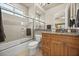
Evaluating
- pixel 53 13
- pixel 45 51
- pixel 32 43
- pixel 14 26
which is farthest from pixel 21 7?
pixel 45 51

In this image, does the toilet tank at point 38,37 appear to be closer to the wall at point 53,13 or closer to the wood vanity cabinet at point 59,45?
the wood vanity cabinet at point 59,45

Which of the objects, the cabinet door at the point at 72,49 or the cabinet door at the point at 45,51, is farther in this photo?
the cabinet door at the point at 45,51

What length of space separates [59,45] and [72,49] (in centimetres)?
26

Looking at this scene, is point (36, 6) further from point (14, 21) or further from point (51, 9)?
point (14, 21)

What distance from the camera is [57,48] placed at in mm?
1844

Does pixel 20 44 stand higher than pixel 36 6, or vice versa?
pixel 36 6

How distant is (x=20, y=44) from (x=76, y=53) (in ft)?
3.63

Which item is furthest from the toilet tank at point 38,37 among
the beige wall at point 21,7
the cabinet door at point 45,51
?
the beige wall at point 21,7

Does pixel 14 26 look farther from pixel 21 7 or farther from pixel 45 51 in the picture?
pixel 45 51

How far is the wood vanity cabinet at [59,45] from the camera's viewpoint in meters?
1.70

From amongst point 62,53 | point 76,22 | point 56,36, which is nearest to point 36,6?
point 56,36

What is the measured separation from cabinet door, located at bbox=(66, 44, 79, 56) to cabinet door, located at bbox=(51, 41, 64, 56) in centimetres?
12

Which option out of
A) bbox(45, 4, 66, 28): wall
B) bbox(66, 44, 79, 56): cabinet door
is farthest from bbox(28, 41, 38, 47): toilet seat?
bbox(66, 44, 79, 56): cabinet door

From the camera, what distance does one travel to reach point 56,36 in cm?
184
